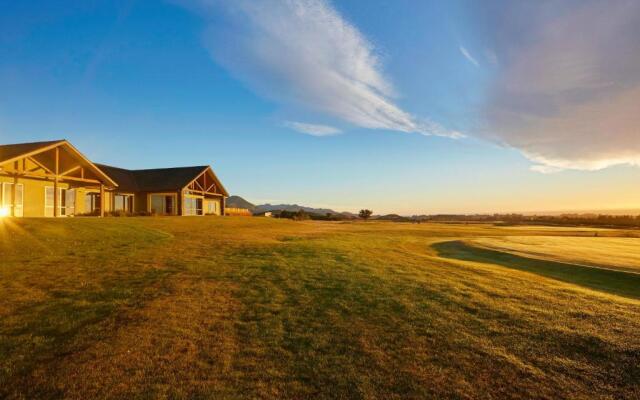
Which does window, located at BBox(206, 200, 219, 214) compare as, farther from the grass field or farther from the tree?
the grass field

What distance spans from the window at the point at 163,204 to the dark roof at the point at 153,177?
1.39 meters

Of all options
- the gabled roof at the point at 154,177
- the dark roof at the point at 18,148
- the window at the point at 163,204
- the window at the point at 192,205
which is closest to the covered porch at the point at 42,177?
the dark roof at the point at 18,148

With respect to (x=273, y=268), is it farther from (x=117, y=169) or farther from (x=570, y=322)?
(x=117, y=169)

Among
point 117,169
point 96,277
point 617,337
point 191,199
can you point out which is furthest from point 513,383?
point 117,169

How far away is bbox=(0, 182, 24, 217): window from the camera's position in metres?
24.6

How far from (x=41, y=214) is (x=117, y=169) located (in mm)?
14819

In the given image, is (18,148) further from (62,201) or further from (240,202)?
(240,202)

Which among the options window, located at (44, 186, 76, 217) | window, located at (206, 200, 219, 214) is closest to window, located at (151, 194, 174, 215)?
window, located at (44, 186, 76, 217)

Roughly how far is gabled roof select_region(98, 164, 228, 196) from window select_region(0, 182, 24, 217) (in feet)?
35.9

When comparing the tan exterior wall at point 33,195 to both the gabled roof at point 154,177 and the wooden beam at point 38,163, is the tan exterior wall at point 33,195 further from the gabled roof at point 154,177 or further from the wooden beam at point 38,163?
the gabled roof at point 154,177

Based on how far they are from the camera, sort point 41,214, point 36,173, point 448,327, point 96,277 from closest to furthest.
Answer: point 448,327 → point 96,277 → point 36,173 → point 41,214

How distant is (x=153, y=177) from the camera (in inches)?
1618

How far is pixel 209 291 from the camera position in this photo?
9266 mm

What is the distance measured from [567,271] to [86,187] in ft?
123
